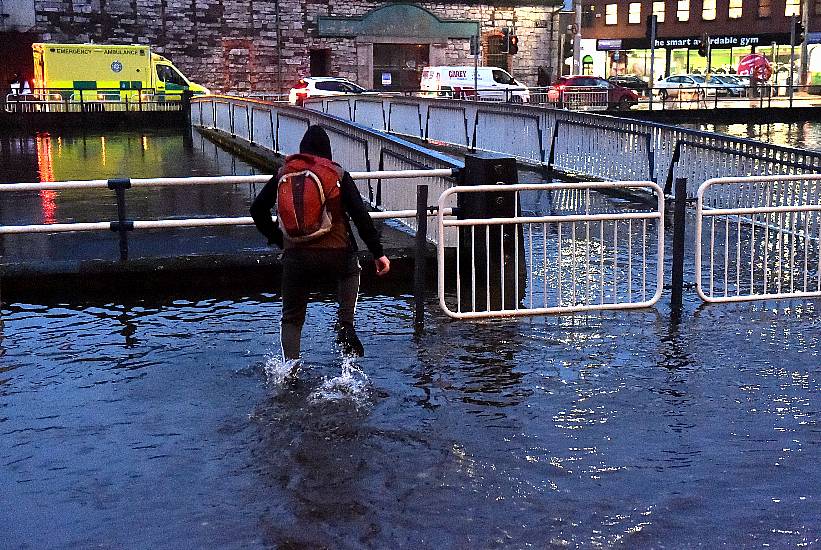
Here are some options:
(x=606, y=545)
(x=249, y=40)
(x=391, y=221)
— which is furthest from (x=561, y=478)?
(x=249, y=40)

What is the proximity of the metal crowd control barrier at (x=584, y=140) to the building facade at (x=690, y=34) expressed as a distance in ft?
146

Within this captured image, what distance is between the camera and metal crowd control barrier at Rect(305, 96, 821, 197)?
14039 millimetres

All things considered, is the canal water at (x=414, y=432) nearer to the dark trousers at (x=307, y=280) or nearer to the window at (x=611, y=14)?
the dark trousers at (x=307, y=280)

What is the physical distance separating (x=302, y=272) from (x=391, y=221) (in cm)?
632

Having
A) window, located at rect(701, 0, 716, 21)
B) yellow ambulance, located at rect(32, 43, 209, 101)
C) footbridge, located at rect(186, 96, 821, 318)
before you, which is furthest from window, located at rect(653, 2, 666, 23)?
footbridge, located at rect(186, 96, 821, 318)

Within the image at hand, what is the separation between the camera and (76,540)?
4742mm

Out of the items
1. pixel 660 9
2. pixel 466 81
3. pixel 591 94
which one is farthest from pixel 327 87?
pixel 660 9

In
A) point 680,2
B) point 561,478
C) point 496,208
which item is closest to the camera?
point 561,478

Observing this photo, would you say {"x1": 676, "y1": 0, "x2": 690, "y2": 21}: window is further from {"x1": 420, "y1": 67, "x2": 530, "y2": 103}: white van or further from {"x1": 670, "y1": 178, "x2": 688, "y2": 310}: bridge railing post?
{"x1": 670, "y1": 178, "x2": 688, "y2": 310}: bridge railing post

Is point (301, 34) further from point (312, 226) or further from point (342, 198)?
point (312, 226)

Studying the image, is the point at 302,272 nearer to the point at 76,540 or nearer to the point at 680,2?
the point at 76,540

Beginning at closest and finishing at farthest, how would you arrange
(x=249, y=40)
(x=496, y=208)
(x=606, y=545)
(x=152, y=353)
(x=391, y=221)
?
(x=606, y=545) → (x=152, y=353) → (x=496, y=208) → (x=391, y=221) → (x=249, y=40)

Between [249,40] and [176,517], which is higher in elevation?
[249,40]

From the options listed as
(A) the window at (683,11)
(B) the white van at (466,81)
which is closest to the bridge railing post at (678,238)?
(B) the white van at (466,81)
